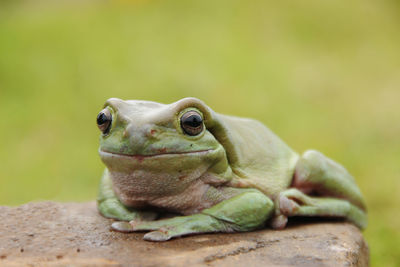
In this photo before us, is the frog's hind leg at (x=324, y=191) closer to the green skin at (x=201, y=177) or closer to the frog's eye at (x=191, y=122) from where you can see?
the green skin at (x=201, y=177)

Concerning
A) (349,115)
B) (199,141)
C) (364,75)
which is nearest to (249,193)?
(199,141)

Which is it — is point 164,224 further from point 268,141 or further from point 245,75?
point 245,75

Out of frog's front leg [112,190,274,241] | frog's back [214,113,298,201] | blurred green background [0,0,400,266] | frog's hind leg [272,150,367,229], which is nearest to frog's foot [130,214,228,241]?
frog's front leg [112,190,274,241]

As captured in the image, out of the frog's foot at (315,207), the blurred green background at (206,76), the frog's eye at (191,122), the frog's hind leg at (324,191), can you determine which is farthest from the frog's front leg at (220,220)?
the blurred green background at (206,76)

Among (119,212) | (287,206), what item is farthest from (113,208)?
(287,206)

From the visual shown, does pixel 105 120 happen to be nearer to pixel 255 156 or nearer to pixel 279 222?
pixel 255 156

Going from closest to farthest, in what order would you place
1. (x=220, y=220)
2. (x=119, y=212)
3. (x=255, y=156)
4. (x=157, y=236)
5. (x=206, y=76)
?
(x=157, y=236), (x=220, y=220), (x=119, y=212), (x=255, y=156), (x=206, y=76)

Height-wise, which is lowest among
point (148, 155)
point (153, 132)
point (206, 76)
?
point (148, 155)
